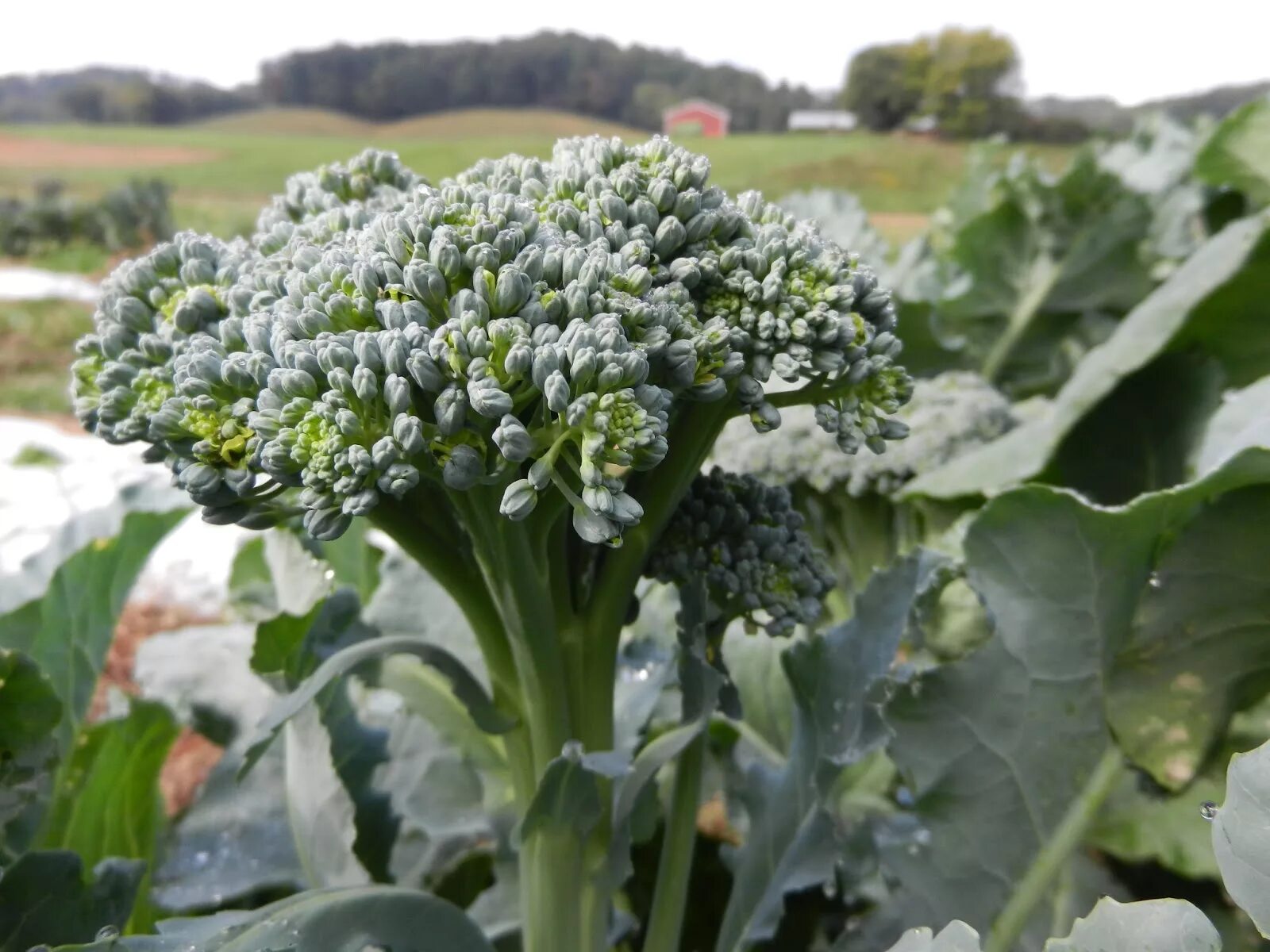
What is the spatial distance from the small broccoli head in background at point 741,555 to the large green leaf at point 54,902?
0.33 metres

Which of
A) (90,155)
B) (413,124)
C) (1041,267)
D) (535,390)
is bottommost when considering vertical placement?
(90,155)

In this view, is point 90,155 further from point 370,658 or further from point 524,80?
point 370,658

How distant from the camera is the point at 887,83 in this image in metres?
3.38

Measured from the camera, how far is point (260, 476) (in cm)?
35

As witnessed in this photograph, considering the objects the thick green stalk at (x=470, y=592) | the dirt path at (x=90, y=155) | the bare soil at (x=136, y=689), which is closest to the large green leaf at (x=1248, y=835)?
the thick green stalk at (x=470, y=592)

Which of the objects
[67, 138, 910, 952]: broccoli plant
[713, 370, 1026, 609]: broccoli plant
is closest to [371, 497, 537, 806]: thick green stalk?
[67, 138, 910, 952]: broccoli plant

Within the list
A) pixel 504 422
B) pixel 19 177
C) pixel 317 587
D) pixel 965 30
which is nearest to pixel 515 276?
pixel 504 422

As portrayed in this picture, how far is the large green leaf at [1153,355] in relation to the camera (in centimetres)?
77

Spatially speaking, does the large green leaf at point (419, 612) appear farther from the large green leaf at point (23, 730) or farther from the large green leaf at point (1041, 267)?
the large green leaf at point (1041, 267)

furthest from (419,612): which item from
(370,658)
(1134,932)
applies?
(1134,932)

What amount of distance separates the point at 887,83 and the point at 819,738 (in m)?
3.42

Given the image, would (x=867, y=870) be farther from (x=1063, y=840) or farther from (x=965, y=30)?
(x=965, y=30)

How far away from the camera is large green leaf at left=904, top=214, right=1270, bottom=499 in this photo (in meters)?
0.77

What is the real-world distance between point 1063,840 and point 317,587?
19.5 inches
